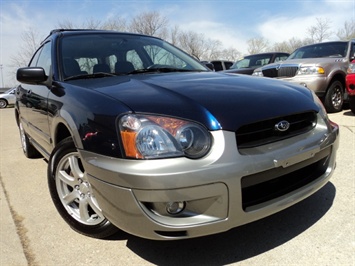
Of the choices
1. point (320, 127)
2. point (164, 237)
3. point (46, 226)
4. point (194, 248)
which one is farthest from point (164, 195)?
point (46, 226)

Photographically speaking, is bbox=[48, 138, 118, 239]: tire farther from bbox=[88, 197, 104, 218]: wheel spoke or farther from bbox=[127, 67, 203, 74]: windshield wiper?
bbox=[127, 67, 203, 74]: windshield wiper

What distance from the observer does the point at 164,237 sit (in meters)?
1.87

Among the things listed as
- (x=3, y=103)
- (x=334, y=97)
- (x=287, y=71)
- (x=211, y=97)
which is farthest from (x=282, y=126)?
(x=3, y=103)

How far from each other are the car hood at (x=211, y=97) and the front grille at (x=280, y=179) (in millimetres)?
334

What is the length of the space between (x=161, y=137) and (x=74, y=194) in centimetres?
107

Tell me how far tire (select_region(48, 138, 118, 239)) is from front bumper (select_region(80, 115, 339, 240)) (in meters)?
0.37

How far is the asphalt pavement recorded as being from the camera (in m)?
2.16

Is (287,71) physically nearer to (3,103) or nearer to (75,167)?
(75,167)

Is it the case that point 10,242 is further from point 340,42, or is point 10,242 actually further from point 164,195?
point 340,42

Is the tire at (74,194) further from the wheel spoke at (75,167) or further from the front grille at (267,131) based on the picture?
the front grille at (267,131)

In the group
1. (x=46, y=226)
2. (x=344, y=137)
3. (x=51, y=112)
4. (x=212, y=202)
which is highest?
(x=51, y=112)

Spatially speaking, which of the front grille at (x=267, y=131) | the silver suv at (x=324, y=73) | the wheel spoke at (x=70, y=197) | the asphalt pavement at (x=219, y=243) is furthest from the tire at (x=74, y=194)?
the silver suv at (x=324, y=73)

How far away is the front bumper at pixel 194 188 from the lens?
1.78m

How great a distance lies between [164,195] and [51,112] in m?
1.58
